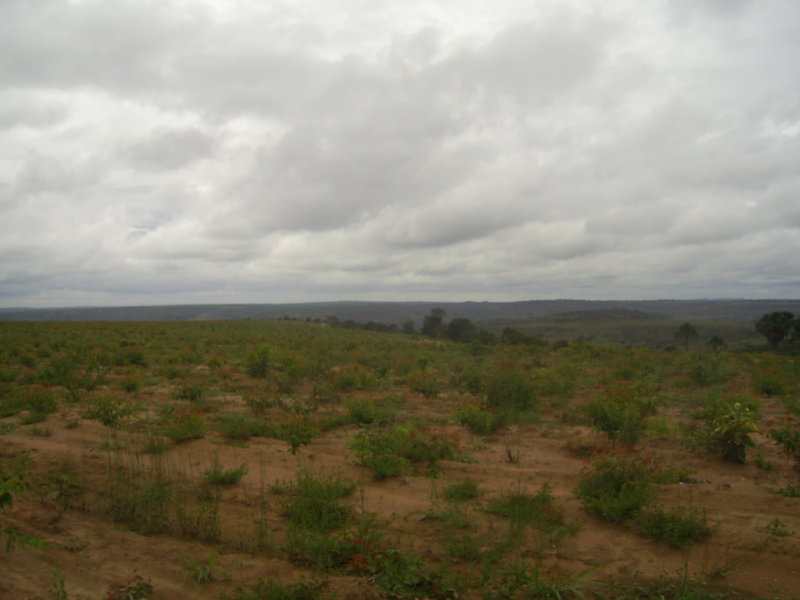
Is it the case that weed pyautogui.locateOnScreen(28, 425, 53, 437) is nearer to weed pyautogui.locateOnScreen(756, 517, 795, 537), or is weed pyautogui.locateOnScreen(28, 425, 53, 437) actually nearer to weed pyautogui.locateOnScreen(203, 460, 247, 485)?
weed pyautogui.locateOnScreen(203, 460, 247, 485)

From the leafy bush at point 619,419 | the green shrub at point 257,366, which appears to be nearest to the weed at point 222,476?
the leafy bush at point 619,419

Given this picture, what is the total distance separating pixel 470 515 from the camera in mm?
5645

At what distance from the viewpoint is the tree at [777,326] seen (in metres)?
32.2

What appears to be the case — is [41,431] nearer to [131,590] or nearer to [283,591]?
[131,590]

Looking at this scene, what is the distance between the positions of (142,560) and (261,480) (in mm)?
2106

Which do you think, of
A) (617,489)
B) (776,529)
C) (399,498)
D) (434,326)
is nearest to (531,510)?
(617,489)

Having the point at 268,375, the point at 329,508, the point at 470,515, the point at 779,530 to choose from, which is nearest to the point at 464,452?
the point at 470,515

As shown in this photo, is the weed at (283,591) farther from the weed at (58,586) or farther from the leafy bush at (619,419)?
the leafy bush at (619,419)

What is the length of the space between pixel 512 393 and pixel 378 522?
669cm

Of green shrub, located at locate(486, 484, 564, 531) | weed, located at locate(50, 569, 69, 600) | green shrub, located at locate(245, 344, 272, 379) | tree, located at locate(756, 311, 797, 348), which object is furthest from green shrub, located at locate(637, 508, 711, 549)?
tree, located at locate(756, 311, 797, 348)

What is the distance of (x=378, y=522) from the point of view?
5523 mm

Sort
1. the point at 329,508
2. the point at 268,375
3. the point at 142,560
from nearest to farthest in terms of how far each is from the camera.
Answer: the point at 142,560
the point at 329,508
the point at 268,375

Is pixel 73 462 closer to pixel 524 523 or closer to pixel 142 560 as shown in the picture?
pixel 142 560

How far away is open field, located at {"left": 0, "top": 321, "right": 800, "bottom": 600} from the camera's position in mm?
4219
